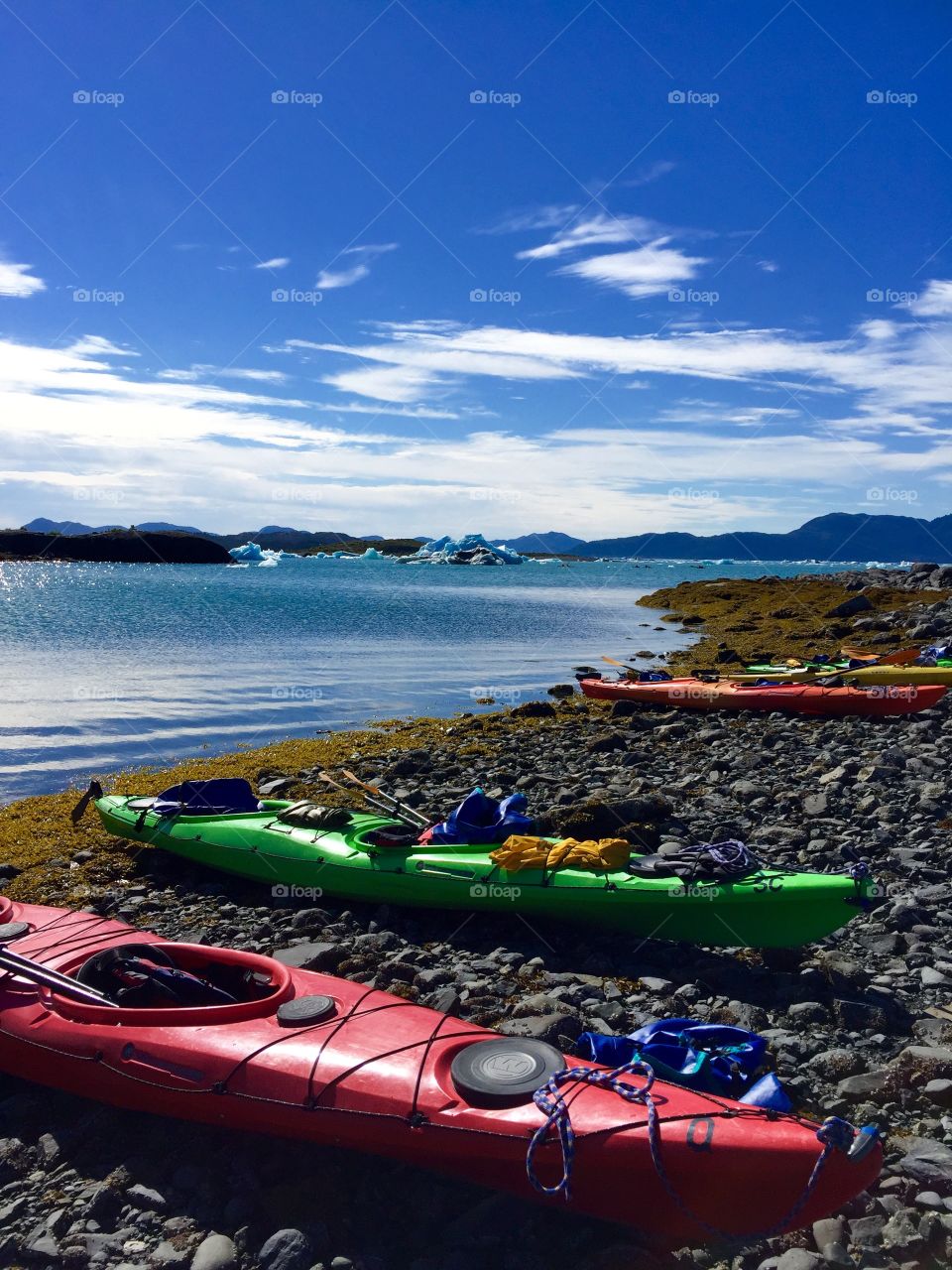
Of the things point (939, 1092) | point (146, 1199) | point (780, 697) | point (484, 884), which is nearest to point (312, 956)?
point (484, 884)

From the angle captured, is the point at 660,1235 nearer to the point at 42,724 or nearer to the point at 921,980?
the point at 921,980

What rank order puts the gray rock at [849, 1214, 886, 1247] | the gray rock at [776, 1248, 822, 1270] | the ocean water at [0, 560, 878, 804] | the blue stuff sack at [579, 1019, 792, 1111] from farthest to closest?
the ocean water at [0, 560, 878, 804]
the blue stuff sack at [579, 1019, 792, 1111]
the gray rock at [849, 1214, 886, 1247]
the gray rock at [776, 1248, 822, 1270]

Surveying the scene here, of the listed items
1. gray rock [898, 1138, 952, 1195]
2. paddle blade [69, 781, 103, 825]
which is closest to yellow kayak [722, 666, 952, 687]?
paddle blade [69, 781, 103, 825]

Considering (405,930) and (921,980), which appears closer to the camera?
(921,980)

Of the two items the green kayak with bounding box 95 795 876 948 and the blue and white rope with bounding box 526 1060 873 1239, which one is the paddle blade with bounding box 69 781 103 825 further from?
the blue and white rope with bounding box 526 1060 873 1239

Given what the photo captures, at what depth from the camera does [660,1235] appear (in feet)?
12.6

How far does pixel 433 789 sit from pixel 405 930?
4.57 metres

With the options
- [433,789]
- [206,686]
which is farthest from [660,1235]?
[206,686]

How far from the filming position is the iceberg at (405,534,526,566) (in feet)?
452

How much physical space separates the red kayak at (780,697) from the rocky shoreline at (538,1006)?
2615 millimetres

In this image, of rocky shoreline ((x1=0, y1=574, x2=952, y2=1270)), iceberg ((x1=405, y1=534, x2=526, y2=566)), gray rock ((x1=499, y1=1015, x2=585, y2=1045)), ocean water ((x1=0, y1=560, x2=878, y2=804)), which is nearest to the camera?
rocky shoreline ((x1=0, y1=574, x2=952, y2=1270))

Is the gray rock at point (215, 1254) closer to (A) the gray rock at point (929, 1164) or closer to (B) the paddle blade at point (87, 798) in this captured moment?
(A) the gray rock at point (929, 1164)

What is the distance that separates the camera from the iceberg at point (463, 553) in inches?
5418

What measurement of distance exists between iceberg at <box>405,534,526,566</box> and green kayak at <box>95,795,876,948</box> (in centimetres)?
12893
